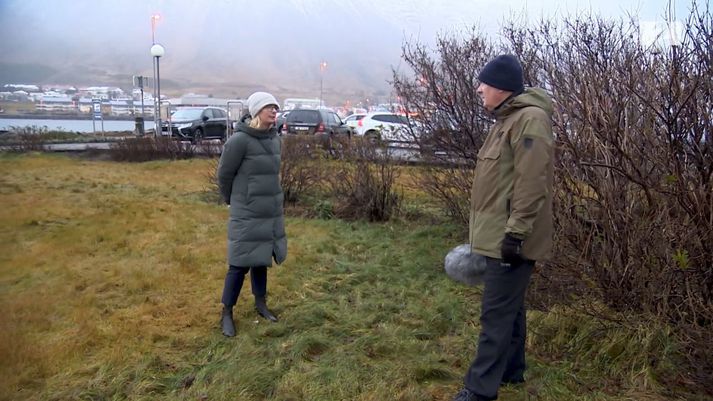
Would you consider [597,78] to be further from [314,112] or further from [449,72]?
[314,112]

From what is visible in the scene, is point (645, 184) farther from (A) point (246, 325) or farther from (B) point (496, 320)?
(A) point (246, 325)

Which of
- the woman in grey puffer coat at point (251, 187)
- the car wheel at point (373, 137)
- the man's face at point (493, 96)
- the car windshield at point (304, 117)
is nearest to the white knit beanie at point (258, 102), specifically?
the woman in grey puffer coat at point (251, 187)

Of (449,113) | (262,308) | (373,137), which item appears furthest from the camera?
(373,137)

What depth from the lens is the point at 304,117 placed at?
21.4 metres

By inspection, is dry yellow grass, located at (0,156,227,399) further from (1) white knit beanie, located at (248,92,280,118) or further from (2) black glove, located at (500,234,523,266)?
(2) black glove, located at (500,234,523,266)

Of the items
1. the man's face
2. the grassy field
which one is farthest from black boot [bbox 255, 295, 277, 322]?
the man's face

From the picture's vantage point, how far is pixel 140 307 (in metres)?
4.25

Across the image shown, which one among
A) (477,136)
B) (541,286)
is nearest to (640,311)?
(541,286)

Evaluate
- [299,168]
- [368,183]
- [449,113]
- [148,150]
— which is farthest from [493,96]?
[148,150]

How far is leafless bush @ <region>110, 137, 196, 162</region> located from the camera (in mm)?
14766

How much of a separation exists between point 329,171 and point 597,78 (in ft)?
16.0

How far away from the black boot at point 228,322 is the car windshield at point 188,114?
20500 mm

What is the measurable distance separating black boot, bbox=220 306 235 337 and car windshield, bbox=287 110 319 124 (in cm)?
1743

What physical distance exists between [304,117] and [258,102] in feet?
58.5
